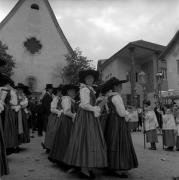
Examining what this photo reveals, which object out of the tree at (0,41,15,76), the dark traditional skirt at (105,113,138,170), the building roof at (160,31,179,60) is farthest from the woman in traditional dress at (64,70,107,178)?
the building roof at (160,31,179,60)

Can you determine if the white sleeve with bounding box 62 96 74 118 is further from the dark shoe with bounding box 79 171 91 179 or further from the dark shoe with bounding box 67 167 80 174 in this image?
the dark shoe with bounding box 79 171 91 179

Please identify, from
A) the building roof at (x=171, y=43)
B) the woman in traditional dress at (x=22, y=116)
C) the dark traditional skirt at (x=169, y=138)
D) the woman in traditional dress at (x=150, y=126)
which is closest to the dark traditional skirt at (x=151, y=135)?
the woman in traditional dress at (x=150, y=126)

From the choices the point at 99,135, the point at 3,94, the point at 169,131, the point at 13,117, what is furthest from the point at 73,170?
the point at 169,131

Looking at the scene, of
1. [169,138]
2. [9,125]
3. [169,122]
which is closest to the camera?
[9,125]

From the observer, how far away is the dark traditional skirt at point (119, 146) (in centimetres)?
527

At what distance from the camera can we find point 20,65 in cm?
2753

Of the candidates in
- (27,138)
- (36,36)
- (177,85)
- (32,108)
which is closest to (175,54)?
(177,85)

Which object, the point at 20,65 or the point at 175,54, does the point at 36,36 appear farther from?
the point at 175,54

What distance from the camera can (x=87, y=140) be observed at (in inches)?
203

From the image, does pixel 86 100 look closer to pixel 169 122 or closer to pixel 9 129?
pixel 9 129

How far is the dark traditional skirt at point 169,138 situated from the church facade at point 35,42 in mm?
19651

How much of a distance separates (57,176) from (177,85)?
72.9 feet

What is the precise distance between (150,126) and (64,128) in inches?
161

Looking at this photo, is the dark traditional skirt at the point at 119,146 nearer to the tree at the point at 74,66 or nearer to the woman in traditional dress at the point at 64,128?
the woman in traditional dress at the point at 64,128
